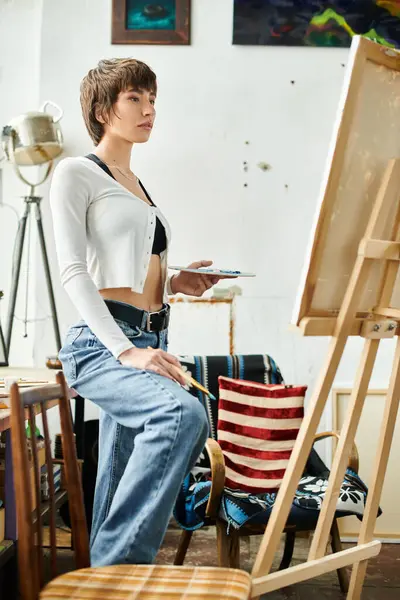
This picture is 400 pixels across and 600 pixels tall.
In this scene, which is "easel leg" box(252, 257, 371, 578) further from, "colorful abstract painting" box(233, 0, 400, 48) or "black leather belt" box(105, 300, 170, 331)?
"colorful abstract painting" box(233, 0, 400, 48)

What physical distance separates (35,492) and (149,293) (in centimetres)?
64

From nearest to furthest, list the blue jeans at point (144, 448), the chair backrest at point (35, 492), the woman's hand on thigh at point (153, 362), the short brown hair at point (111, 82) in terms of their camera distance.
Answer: the chair backrest at point (35, 492) < the blue jeans at point (144, 448) < the woman's hand on thigh at point (153, 362) < the short brown hair at point (111, 82)

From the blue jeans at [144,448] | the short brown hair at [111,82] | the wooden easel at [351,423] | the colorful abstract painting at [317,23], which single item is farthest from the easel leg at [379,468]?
the colorful abstract painting at [317,23]

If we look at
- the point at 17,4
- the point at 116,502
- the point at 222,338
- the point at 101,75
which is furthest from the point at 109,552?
the point at 17,4

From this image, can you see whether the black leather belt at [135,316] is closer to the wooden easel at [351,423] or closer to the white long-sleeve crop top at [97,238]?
the white long-sleeve crop top at [97,238]

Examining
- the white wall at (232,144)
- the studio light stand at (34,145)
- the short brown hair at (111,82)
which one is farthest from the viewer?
the white wall at (232,144)

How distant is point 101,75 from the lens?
186 centimetres

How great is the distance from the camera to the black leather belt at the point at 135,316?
171cm

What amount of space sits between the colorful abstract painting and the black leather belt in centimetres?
202

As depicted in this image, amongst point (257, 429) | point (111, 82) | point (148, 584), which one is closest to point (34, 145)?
point (111, 82)

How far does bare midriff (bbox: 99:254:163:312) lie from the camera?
1.75m

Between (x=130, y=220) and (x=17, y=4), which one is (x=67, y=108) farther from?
(x=130, y=220)

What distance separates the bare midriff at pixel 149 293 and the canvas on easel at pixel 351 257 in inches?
14.1

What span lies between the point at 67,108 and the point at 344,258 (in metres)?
2.04
